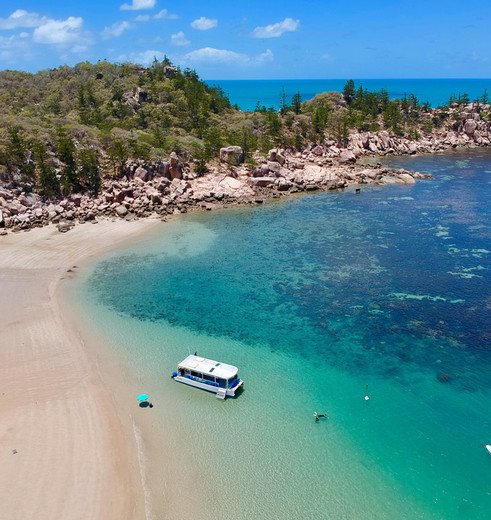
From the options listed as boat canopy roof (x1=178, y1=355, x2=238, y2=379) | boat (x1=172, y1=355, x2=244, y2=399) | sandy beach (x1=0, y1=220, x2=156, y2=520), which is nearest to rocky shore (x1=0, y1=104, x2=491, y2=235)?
sandy beach (x1=0, y1=220, x2=156, y2=520)

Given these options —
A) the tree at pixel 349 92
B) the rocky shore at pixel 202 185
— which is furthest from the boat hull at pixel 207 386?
the tree at pixel 349 92

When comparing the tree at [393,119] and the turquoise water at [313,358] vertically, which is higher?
the tree at [393,119]

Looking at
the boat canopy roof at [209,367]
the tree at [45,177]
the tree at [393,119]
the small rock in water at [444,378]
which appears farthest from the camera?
the tree at [393,119]

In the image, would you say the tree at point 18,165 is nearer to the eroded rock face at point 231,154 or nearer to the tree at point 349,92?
the eroded rock face at point 231,154

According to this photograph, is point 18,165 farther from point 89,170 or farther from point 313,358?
point 313,358

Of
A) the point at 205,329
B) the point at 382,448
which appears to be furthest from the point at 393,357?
the point at 205,329

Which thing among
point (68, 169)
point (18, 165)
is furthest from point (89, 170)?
point (18, 165)
